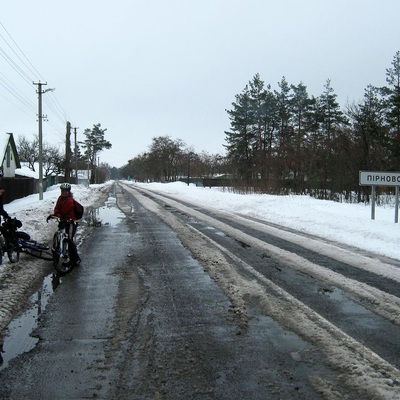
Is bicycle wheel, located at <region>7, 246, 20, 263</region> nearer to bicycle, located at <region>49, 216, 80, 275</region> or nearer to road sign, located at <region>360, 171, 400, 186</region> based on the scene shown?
bicycle, located at <region>49, 216, 80, 275</region>

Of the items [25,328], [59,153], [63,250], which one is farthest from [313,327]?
[59,153]

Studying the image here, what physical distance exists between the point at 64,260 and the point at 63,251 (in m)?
0.18

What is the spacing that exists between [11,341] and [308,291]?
4.10 meters

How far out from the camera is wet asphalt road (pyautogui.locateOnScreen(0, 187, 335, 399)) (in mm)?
3281

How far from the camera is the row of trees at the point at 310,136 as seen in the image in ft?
92.9

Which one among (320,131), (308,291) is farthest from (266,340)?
(320,131)

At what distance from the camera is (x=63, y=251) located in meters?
7.42

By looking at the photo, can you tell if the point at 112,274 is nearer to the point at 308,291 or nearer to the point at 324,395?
the point at 308,291

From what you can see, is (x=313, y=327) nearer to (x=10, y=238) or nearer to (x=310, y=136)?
(x=10, y=238)

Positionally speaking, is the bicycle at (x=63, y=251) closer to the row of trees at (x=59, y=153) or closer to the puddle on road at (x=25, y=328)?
the puddle on road at (x=25, y=328)

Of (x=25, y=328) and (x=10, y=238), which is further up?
(x=10, y=238)

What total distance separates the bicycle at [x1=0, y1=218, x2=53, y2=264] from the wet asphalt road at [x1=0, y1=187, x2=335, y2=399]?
6.69 feet

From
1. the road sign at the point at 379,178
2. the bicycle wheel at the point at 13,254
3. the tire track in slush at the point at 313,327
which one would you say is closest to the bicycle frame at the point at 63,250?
the bicycle wheel at the point at 13,254

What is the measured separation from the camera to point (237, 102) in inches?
2263
